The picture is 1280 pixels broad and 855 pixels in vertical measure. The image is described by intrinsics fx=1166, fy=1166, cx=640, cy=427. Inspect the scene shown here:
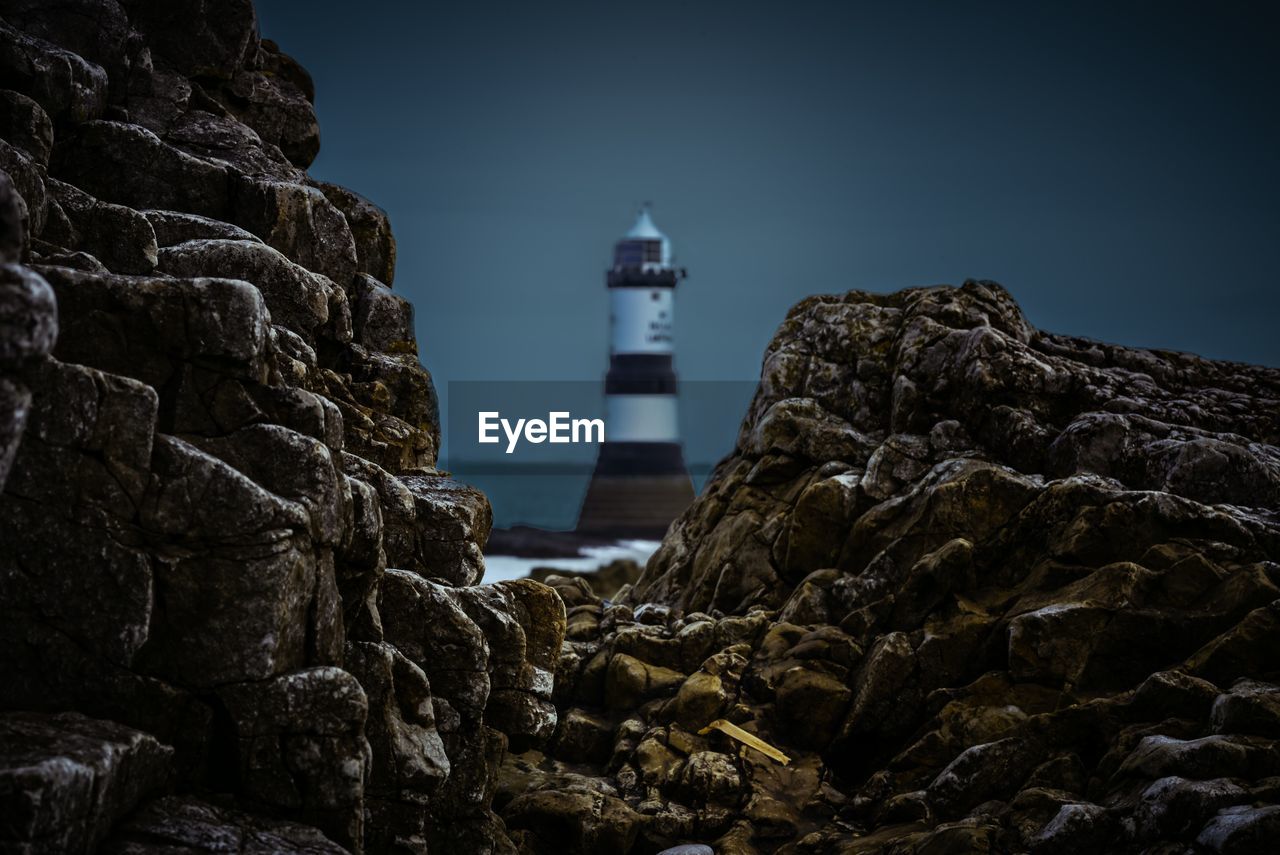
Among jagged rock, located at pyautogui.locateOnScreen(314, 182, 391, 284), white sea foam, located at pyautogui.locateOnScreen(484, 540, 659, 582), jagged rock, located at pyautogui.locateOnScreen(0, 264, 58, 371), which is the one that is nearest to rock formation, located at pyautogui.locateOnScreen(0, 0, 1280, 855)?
jagged rock, located at pyautogui.locateOnScreen(0, 264, 58, 371)

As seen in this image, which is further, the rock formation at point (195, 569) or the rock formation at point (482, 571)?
the rock formation at point (482, 571)

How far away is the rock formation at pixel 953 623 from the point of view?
24047 mm

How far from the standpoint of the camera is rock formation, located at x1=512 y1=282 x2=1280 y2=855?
24.0 metres

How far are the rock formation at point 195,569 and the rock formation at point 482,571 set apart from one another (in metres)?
0.06

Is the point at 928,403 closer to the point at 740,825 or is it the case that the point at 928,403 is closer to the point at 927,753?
the point at 927,753

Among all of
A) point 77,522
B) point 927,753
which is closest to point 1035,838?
point 927,753

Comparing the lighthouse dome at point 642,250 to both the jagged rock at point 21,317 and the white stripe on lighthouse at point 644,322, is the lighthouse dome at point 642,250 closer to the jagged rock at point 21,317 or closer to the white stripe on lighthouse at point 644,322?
the white stripe on lighthouse at point 644,322

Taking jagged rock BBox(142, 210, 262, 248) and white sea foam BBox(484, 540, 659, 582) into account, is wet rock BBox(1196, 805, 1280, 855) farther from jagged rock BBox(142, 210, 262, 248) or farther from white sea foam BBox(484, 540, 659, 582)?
white sea foam BBox(484, 540, 659, 582)

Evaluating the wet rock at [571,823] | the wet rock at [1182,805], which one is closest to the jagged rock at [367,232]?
the wet rock at [571,823]

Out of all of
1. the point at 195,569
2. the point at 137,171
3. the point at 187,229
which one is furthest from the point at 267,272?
the point at 195,569

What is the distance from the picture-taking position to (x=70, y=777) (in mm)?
13539

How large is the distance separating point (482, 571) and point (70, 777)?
46.7ft

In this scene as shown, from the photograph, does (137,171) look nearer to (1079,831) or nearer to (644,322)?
(1079,831)

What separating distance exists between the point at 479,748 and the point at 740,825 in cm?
735
